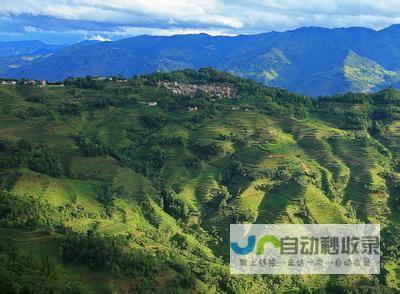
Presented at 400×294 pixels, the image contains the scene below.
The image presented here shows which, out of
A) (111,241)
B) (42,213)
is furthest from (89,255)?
(42,213)

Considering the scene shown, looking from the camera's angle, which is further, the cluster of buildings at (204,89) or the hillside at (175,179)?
the cluster of buildings at (204,89)

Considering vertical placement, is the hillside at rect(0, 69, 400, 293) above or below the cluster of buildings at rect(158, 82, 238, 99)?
below

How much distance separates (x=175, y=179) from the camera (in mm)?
100375

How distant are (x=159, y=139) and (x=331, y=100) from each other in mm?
57877

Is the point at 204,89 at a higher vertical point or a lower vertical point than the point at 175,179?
higher

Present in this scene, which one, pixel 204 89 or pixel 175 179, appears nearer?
pixel 175 179

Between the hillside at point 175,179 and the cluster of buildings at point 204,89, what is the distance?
111 cm

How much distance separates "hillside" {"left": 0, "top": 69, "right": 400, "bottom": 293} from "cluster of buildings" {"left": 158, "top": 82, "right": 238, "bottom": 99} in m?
1.11

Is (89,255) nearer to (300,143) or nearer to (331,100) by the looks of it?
(300,143)

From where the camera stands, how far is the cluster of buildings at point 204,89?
505ft

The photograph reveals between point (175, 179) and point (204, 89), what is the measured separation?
65.7m

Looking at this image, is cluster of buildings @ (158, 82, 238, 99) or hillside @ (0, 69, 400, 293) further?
cluster of buildings @ (158, 82, 238, 99)

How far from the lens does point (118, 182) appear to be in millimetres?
93438

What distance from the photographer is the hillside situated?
212 ft
